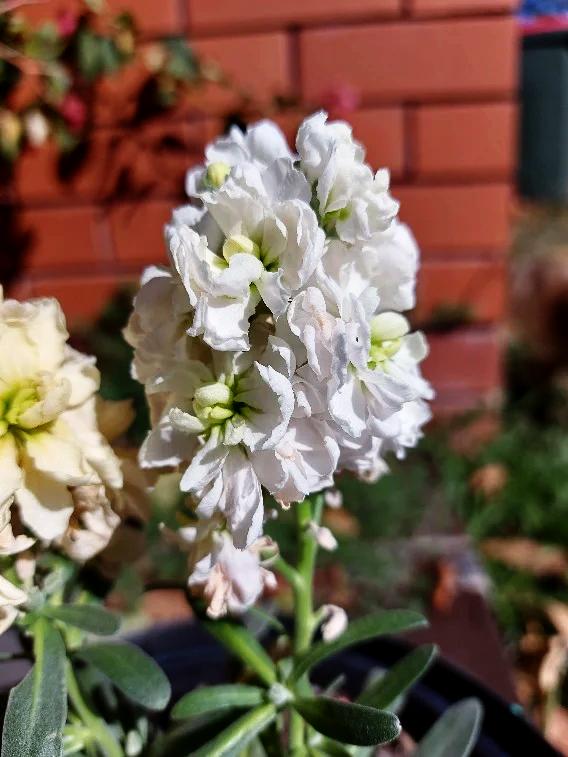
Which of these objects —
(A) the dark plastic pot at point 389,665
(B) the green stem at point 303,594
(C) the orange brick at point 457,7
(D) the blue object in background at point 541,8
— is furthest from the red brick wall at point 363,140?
(B) the green stem at point 303,594

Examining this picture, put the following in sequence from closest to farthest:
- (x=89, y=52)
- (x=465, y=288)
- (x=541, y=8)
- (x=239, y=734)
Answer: (x=239, y=734) → (x=89, y=52) → (x=541, y=8) → (x=465, y=288)

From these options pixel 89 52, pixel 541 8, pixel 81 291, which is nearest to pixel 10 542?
pixel 89 52

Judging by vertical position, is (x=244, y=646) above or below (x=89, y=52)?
below

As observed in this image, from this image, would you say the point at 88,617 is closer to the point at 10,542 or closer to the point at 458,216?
the point at 10,542

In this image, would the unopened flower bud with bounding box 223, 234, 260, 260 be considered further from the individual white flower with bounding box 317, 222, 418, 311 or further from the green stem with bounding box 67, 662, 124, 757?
the green stem with bounding box 67, 662, 124, 757

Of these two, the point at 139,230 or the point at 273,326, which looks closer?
the point at 273,326

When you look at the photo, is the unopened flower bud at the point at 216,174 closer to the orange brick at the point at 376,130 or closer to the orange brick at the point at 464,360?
the orange brick at the point at 376,130

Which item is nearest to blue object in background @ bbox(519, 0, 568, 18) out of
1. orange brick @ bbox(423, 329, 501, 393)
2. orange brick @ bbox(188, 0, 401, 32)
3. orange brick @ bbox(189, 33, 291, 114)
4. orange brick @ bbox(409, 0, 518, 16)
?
orange brick @ bbox(409, 0, 518, 16)
